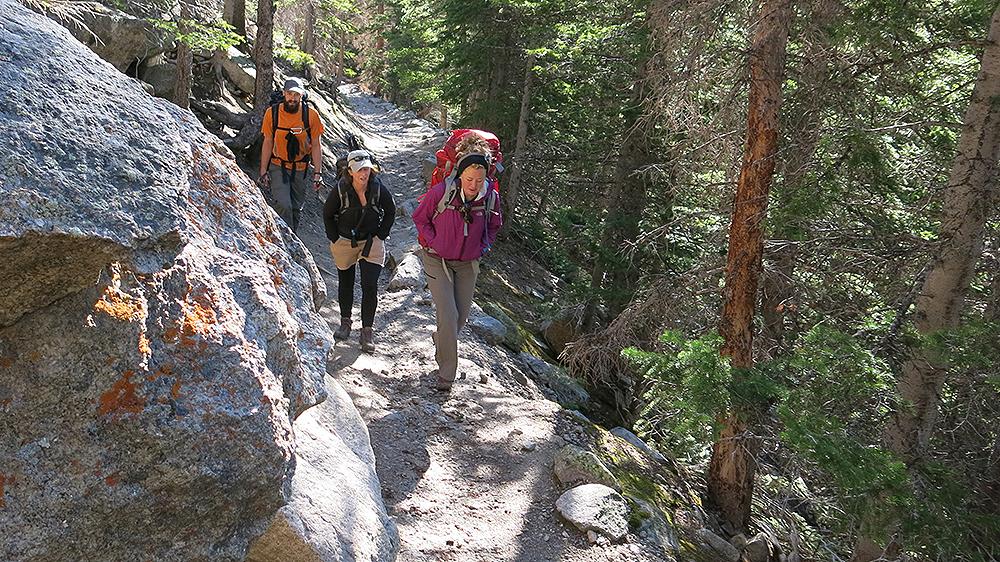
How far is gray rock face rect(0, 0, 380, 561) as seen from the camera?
7.11 ft

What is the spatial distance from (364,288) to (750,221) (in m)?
3.95

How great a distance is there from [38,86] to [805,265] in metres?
6.57

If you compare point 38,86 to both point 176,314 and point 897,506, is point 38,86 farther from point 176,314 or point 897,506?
point 897,506

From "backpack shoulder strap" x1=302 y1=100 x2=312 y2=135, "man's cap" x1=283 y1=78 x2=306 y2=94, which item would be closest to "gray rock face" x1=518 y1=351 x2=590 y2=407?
"backpack shoulder strap" x1=302 y1=100 x2=312 y2=135

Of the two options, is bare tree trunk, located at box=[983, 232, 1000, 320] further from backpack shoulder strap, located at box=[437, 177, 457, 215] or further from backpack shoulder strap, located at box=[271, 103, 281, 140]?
backpack shoulder strap, located at box=[271, 103, 281, 140]

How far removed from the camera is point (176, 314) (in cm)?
251

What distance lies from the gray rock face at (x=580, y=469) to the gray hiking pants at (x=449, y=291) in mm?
1507

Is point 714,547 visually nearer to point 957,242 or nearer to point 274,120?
point 957,242

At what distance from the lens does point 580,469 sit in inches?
229

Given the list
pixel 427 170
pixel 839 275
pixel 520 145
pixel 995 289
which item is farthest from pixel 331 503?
pixel 427 170

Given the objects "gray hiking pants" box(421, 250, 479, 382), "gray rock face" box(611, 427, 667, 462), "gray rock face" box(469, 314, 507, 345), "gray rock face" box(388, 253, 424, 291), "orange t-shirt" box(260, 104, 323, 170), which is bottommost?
"gray rock face" box(611, 427, 667, 462)

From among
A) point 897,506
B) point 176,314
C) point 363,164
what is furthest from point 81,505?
point 897,506

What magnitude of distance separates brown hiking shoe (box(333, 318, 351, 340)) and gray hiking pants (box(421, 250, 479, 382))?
1469mm

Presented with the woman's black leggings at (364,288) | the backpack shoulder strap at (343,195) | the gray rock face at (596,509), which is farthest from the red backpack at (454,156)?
the gray rock face at (596,509)
